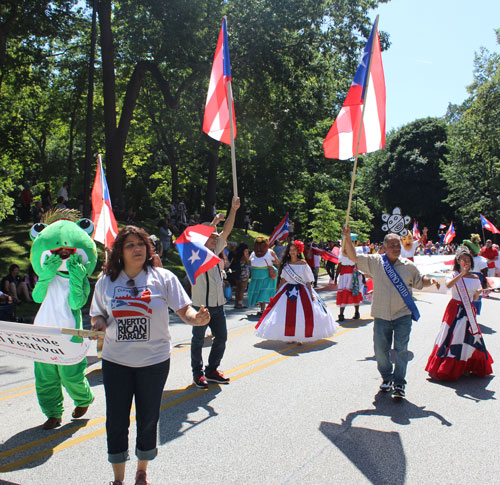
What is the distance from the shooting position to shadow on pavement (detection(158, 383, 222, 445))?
5.04 metres

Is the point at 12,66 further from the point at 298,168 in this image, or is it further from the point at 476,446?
the point at 476,446

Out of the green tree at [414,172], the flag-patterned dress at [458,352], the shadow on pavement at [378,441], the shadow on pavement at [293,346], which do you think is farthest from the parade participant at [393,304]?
the green tree at [414,172]

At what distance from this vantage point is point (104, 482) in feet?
13.1

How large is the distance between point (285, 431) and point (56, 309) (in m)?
2.44

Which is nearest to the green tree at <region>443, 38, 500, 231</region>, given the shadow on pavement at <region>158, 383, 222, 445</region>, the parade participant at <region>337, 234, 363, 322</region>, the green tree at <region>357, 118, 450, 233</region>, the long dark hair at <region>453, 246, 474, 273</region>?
the green tree at <region>357, 118, 450, 233</region>

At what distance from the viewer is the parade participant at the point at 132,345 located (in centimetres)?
374

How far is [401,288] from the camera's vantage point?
6070 millimetres

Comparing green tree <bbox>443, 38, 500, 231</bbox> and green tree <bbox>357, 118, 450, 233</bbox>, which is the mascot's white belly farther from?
green tree <bbox>357, 118, 450, 233</bbox>

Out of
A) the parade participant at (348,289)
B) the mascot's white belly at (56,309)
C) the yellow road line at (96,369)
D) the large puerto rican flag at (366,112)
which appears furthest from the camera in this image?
the parade participant at (348,289)

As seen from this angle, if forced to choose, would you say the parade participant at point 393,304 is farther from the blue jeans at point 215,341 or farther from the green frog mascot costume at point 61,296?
the green frog mascot costume at point 61,296

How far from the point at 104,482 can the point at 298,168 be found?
104 ft

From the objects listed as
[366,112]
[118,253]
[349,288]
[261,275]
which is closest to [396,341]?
[366,112]

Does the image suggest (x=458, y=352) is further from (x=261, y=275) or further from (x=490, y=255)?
(x=490, y=255)

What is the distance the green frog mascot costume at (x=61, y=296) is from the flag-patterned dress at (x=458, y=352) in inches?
169
